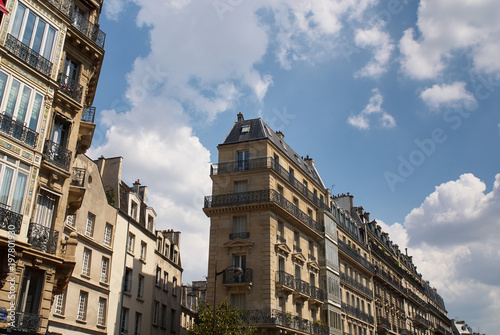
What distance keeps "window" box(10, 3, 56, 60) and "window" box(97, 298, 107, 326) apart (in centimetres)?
1692

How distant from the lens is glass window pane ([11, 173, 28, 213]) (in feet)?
50.9

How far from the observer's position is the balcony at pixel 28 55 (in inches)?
647

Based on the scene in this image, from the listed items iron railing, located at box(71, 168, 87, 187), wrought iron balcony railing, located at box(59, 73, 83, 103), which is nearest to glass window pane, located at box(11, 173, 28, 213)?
wrought iron balcony railing, located at box(59, 73, 83, 103)

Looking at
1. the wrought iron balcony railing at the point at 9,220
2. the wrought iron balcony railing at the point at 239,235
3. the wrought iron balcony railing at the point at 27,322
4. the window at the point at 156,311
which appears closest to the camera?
the wrought iron balcony railing at the point at 9,220

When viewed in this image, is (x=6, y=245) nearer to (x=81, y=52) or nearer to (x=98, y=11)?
(x=81, y=52)

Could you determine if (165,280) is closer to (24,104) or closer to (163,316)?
Answer: (163,316)

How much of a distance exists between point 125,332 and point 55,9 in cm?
2149

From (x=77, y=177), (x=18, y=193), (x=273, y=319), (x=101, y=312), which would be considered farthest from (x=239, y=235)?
(x=18, y=193)

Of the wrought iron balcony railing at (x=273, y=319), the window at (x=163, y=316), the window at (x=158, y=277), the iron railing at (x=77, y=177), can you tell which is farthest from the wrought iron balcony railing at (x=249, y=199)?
the iron railing at (x=77, y=177)

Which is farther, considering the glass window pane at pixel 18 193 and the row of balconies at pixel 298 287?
the row of balconies at pixel 298 287

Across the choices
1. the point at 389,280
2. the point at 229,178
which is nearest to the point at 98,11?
the point at 229,178

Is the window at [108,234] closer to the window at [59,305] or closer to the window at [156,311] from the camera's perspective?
the window at [59,305]

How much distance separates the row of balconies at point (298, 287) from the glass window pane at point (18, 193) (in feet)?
64.6

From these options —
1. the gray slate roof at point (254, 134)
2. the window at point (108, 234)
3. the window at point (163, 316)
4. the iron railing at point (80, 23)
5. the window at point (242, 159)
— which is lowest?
the window at point (163, 316)
